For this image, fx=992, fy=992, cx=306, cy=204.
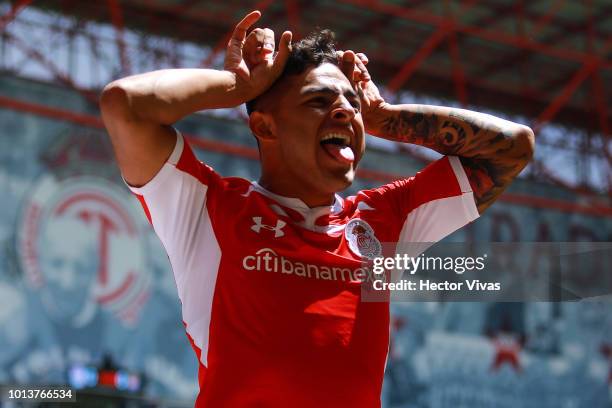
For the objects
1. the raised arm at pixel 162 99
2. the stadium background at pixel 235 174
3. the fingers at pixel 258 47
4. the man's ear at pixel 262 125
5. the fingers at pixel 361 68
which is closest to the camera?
the raised arm at pixel 162 99

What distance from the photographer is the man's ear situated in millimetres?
2934

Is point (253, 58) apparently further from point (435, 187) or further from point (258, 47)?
point (435, 187)

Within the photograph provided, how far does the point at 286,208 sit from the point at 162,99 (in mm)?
522

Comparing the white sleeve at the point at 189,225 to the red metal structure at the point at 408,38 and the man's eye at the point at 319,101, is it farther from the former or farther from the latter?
the red metal structure at the point at 408,38

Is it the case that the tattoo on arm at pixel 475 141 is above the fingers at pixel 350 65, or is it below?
below

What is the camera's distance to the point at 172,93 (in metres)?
2.63

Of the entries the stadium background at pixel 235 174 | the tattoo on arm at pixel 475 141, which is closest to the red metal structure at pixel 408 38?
the stadium background at pixel 235 174

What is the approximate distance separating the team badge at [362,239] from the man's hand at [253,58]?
48cm

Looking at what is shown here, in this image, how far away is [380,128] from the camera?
3156 mm

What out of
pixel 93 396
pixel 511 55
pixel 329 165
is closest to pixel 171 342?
pixel 93 396

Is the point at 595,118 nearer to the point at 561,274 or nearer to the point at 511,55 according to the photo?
the point at 511,55

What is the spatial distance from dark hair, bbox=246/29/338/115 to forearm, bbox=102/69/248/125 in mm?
228

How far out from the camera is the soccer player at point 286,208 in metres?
2.60

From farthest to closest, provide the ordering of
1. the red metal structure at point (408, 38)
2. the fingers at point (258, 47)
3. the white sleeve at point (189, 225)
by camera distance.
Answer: the red metal structure at point (408, 38), the fingers at point (258, 47), the white sleeve at point (189, 225)
